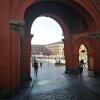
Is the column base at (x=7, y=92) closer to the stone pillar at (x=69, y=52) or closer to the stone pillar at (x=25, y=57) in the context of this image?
the stone pillar at (x=25, y=57)

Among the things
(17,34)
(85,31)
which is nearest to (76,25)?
(85,31)

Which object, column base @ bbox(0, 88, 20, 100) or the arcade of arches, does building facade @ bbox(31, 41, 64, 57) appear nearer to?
the arcade of arches

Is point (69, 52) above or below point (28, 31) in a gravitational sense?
below

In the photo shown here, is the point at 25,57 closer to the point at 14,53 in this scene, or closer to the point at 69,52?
the point at 69,52

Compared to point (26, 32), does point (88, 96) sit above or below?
below

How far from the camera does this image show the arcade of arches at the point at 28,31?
12.0 metres

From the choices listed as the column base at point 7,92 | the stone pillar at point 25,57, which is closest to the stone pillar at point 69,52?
the stone pillar at point 25,57

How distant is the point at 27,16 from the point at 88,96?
1051cm

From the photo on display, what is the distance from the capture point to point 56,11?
22938 mm

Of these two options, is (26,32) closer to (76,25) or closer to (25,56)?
(25,56)

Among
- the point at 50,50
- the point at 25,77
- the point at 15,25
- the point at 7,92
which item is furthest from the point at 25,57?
the point at 50,50

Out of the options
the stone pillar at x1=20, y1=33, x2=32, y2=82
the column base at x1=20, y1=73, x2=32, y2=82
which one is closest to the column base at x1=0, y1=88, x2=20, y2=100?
the column base at x1=20, y1=73, x2=32, y2=82

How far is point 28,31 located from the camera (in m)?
20.2

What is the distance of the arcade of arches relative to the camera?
472 inches
